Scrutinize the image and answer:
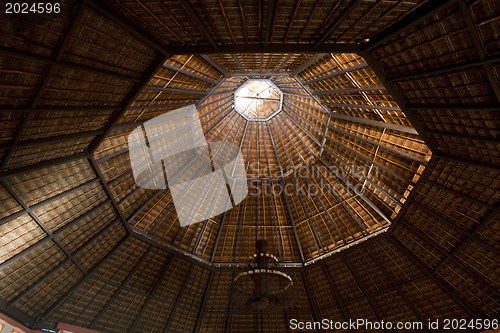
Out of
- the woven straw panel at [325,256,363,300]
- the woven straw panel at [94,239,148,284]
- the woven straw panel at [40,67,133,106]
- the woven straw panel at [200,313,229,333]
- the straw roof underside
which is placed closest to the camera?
the straw roof underside

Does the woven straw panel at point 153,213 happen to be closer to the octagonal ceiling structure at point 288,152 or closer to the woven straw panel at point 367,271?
the octagonal ceiling structure at point 288,152

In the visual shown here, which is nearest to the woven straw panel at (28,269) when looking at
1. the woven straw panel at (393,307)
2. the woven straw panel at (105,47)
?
the woven straw panel at (105,47)

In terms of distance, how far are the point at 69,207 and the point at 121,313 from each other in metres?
6.49

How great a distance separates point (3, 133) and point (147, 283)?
10722 mm

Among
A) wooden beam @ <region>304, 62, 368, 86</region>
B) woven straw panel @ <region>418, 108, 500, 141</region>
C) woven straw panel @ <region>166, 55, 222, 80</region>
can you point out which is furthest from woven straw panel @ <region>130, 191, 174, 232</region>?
woven straw panel @ <region>418, 108, 500, 141</region>

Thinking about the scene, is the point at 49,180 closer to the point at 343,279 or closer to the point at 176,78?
the point at 176,78

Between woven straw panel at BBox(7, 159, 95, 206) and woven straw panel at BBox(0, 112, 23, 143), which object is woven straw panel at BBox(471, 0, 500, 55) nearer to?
woven straw panel at BBox(0, 112, 23, 143)

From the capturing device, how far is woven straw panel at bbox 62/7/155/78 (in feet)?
29.1

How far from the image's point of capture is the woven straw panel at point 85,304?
615 inches

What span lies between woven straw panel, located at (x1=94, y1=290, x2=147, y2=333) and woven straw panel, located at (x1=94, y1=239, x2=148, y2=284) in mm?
912

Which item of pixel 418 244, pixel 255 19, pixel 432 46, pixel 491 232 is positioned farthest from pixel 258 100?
pixel 491 232

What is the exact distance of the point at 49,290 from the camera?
588 inches

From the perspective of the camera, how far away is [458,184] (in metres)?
13.6

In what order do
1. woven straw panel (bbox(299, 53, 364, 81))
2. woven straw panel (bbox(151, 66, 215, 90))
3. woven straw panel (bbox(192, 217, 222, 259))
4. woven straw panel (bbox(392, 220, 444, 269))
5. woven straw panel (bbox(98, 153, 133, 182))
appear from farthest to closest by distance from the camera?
1. woven straw panel (bbox(192, 217, 222, 259))
2. woven straw panel (bbox(392, 220, 444, 269))
3. woven straw panel (bbox(98, 153, 133, 182))
4. woven straw panel (bbox(299, 53, 364, 81))
5. woven straw panel (bbox(151, 66, 215, 90))
